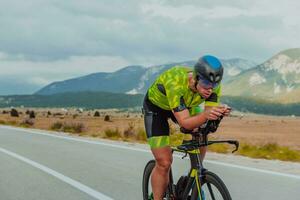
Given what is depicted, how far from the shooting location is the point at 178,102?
5.29 meters

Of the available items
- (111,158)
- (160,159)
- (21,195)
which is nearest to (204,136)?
(160,159)

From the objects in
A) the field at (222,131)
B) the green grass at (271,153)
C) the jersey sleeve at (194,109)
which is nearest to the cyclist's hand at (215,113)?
the jersey sleeve at (194,109)

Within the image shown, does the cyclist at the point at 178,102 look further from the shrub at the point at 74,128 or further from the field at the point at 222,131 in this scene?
the shrub at the point at 74,128

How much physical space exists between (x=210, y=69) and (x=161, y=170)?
1.56 meters

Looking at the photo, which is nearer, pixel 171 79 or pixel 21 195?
pixel 171 79

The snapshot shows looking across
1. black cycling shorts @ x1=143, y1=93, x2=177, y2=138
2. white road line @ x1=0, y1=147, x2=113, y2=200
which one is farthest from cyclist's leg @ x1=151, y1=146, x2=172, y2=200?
white road line @ x1=0, y1=147, x2=113, y2=200

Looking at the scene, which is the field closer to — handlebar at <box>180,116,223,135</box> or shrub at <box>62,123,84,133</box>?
shrub at <box>62,123,84,133</box>

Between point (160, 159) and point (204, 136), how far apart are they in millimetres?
797

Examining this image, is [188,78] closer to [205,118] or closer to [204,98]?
[204,98]

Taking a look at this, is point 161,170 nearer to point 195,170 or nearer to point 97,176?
point 195,170

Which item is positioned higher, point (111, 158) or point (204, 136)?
point (204, 136)

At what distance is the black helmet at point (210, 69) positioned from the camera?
475cm

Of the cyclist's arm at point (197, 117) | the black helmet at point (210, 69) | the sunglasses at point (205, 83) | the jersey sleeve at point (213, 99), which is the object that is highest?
the black helmet at point (210, 69)

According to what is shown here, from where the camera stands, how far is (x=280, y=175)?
10422 mm
